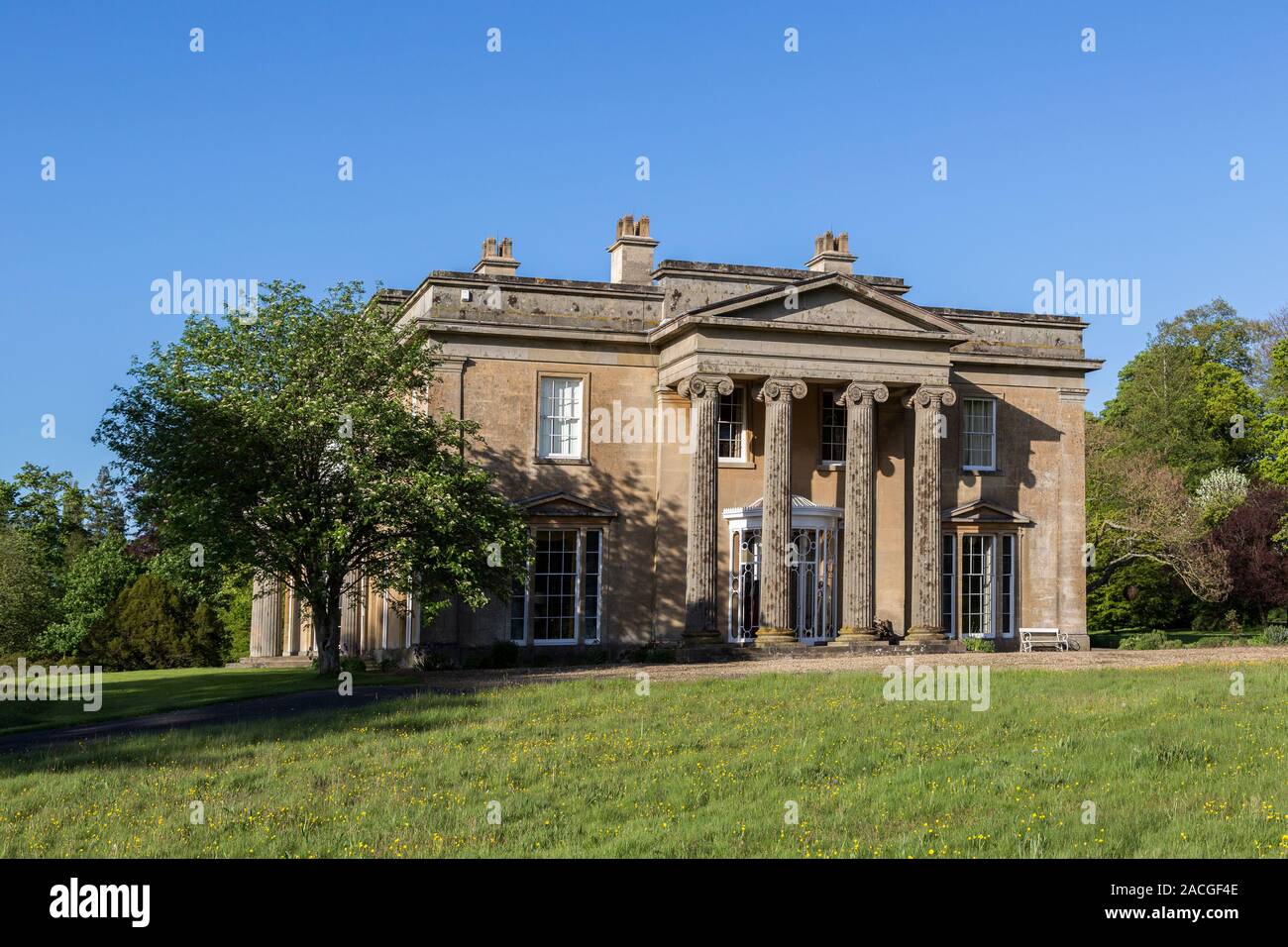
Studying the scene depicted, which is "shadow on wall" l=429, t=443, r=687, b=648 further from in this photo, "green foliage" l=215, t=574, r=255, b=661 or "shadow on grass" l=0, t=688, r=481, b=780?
"shadow on grass" l=0, t=688, r=481, b=780

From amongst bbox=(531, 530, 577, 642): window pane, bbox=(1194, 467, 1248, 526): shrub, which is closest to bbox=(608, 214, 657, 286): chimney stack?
bbox=(531, 530, 577, 642): window pane

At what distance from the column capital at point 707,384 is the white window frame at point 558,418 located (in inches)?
121

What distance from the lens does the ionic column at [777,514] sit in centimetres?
3409

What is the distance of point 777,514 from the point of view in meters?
34.5

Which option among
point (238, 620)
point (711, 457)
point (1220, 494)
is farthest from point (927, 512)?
point (1220, 494)

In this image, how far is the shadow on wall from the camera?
35625mm

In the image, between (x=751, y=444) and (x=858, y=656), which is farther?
(x=751, y=444)

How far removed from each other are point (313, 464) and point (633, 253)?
510 inches
